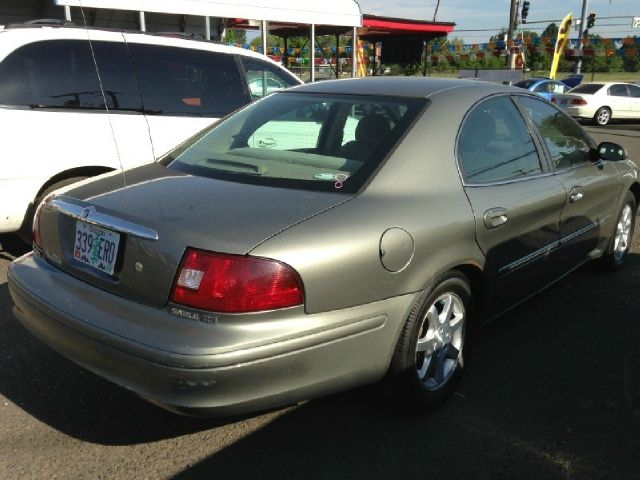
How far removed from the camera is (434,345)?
294 centimetres

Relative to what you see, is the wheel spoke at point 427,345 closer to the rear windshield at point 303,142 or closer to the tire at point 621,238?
the rear windshield at point 303,142

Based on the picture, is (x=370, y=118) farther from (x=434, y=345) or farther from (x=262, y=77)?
(x=262, y=77)

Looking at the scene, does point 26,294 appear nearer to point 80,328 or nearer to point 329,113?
point 80,328

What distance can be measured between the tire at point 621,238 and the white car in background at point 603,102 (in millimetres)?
15785

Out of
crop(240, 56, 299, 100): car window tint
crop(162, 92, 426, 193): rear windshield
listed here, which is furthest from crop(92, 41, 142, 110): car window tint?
crop(162, 92, 426, 193): rear windshield

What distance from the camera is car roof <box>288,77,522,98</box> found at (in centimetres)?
323

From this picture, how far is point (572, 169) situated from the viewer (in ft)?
13.0

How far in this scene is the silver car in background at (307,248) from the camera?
7.22ft

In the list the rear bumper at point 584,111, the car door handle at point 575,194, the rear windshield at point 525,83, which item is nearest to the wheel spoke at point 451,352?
the car door handle at point 575,194

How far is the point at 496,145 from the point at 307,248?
160 cm

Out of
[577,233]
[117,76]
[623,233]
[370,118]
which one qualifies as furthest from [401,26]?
[370,118]

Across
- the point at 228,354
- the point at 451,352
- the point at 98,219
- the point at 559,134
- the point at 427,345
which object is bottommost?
the point at 451,352

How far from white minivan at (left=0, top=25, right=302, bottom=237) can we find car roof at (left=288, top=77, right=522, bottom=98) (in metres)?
1.38

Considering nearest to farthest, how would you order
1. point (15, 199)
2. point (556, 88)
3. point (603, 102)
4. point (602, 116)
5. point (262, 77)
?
point (15, 199)
point (262, 77)
point (603, 102)
point (602, 116)
point (556, 88)
